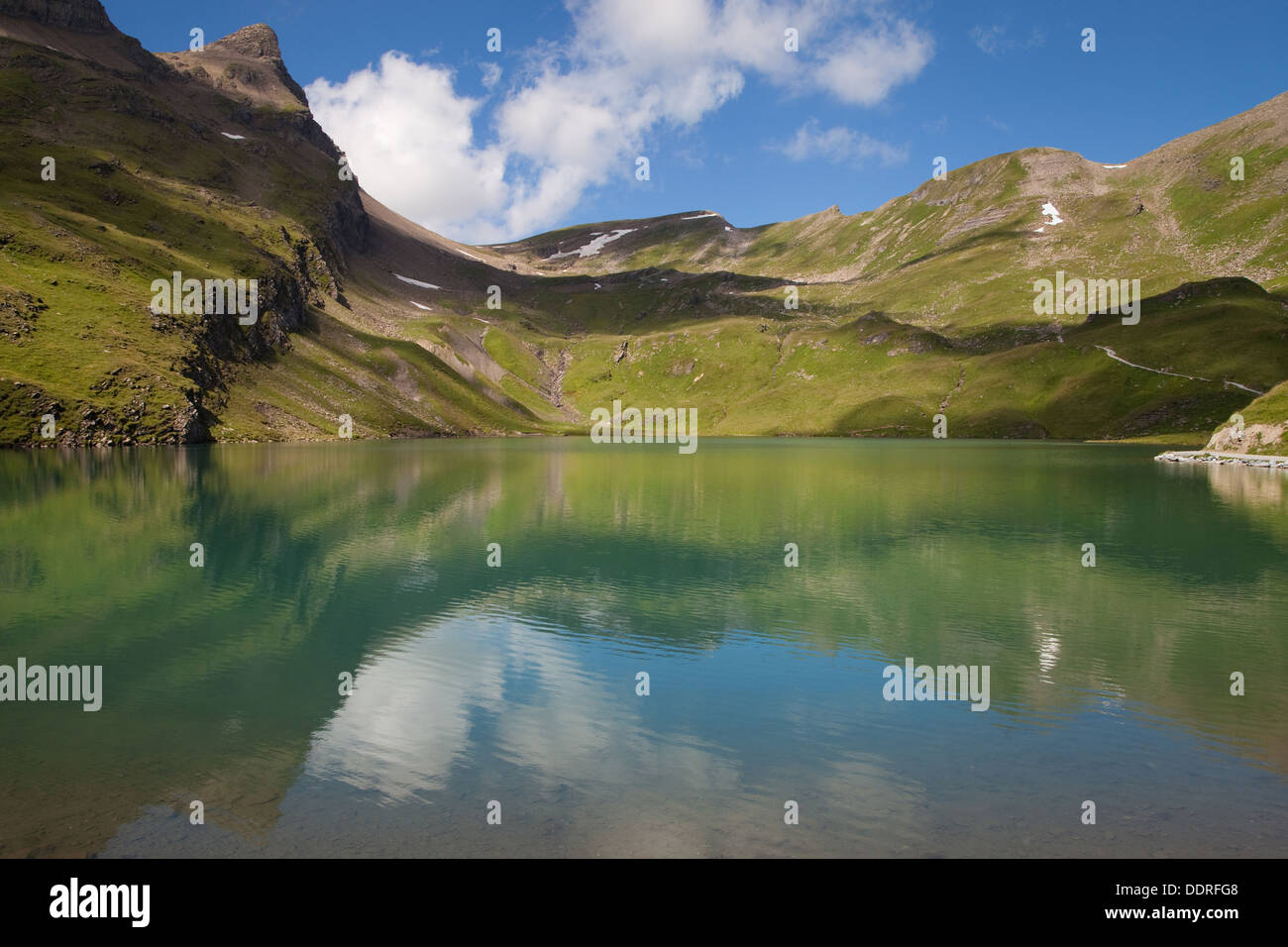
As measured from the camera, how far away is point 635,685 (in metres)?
23.5

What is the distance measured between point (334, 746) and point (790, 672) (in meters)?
14.0

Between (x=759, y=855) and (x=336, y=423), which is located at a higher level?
(x=336, y=423)

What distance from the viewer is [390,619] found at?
1216 inches

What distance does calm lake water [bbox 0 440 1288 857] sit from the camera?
1464 cm

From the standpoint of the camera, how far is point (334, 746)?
18.3 m

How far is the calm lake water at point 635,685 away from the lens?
1464cm
